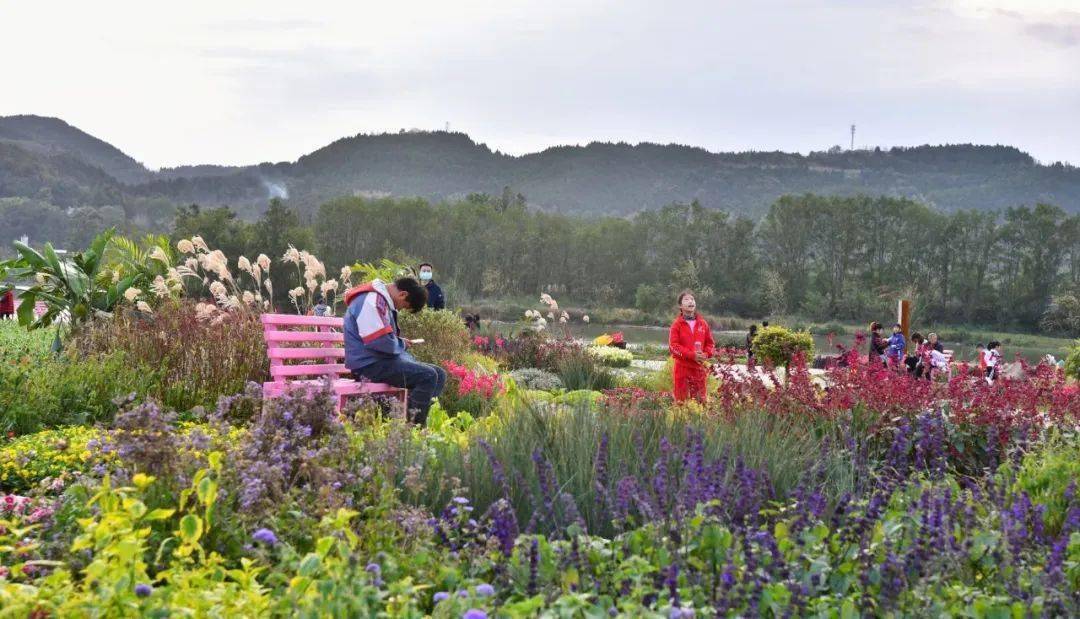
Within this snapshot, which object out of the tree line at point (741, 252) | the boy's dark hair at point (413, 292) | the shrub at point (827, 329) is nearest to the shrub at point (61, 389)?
the boy's dark hair at point (413, 292)

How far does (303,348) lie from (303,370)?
22 centimetres

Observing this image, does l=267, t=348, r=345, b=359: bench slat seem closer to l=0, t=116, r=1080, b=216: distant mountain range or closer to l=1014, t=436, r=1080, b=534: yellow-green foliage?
l=1014, t=436, r=1080, b=534: yellow-green foliage

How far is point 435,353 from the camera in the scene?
12.1m

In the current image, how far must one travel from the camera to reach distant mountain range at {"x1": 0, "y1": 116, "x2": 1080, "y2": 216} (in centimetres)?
16338

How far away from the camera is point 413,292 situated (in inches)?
309

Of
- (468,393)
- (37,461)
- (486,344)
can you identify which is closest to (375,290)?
(468,393)

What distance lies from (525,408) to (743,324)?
68534mm

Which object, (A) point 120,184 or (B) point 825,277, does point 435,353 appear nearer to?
(B) point 825,277

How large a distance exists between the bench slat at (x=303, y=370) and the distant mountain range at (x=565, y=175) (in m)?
151

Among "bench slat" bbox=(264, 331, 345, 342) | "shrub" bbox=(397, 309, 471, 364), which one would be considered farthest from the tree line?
"bench slat" bbox=(264, 331, 345, 342)

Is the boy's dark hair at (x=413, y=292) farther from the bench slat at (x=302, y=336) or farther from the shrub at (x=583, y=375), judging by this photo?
the shrub at (x=583, y=375)

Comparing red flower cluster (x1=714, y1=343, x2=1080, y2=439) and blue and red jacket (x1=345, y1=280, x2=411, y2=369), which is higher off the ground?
blue and red jacket (x1=345, y1=280, x2=411, y2=369)

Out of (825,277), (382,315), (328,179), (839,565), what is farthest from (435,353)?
(328,179)

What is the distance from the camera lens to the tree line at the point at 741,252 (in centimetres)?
8125
